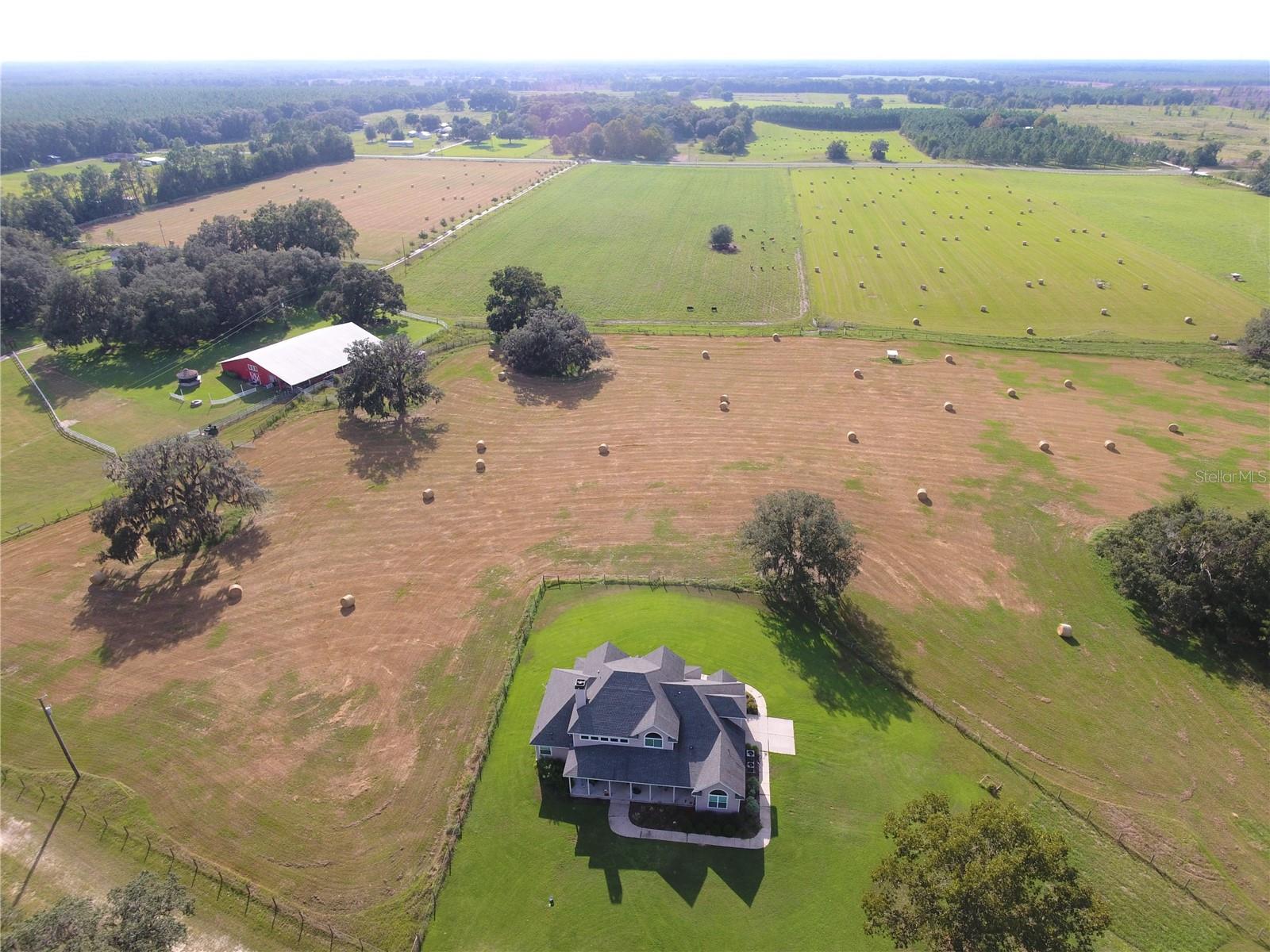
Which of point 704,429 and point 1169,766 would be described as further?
point 704,429

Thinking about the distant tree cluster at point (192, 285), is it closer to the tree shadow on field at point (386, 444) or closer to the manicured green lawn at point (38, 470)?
the manicured green lawn at point (38, 470)

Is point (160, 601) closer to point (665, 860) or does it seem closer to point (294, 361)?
point (294, 361)

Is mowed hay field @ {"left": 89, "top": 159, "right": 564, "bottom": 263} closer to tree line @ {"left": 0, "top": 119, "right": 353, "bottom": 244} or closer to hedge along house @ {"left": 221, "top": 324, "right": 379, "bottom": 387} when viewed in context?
tree line @ {"left": 0, "top": 119, "right": 353, "bottom": 244}

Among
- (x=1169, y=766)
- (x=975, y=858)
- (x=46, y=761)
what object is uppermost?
(x=975, y=858)

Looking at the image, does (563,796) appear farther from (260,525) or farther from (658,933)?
(260,525)

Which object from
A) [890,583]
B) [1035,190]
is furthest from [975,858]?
[1035,190]

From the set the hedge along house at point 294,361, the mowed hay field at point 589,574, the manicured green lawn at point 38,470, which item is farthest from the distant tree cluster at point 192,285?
the mowed hay field at point 589,574
